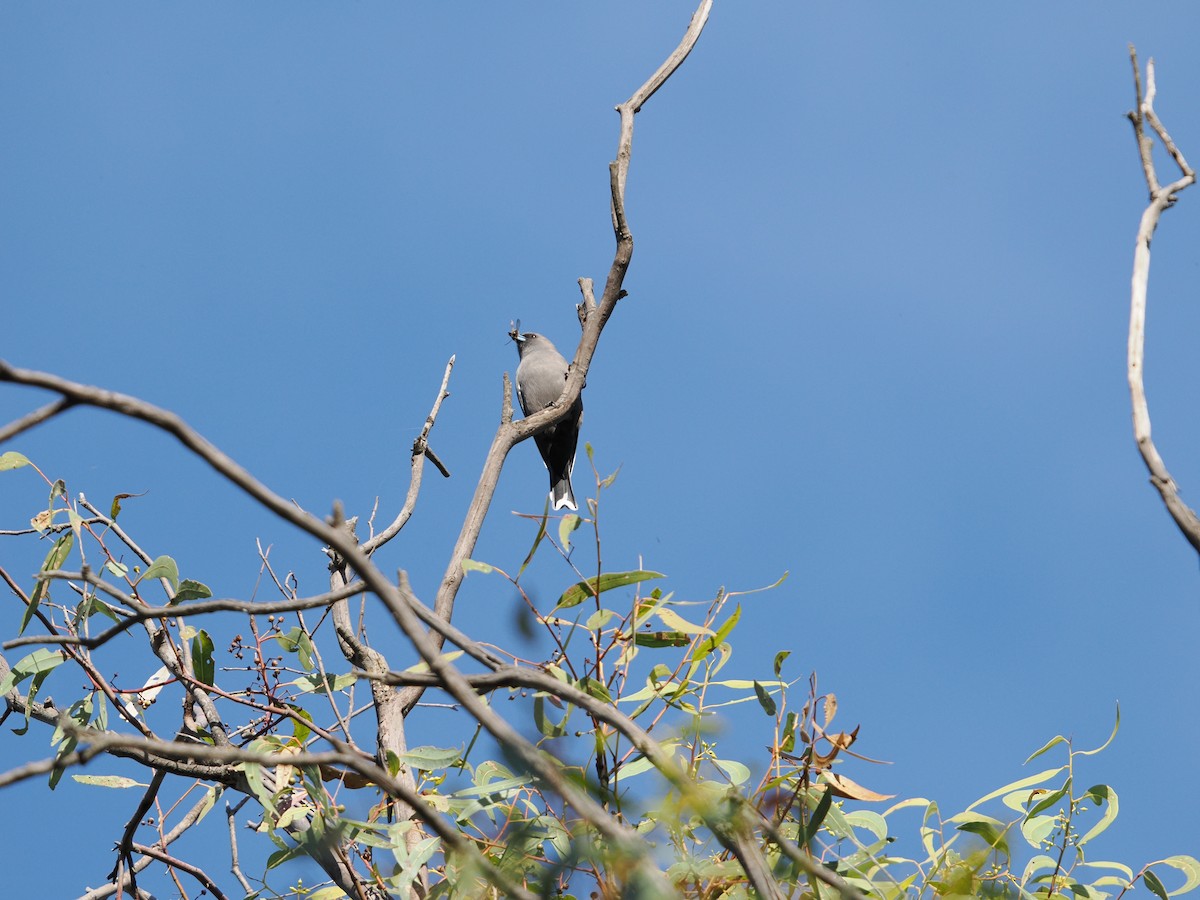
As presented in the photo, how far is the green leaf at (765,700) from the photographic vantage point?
1728 millimetres

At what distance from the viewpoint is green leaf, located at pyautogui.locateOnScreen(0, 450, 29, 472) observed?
8.20ft

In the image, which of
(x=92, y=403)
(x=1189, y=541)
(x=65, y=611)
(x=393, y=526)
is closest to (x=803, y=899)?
(x=1189, y=541)

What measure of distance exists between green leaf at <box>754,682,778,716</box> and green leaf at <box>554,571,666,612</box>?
0.91 feet

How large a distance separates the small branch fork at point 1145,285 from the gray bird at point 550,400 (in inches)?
156

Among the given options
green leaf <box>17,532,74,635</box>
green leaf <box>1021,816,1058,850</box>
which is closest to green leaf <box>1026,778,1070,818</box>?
green leaf <box>1021,816,1058,850</box>

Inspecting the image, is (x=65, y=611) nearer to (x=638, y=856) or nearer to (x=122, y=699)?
(x=122, y=699)

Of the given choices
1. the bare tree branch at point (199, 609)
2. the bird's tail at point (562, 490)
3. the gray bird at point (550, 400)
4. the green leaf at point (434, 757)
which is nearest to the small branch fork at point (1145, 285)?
the bare tree branch at point (199, 609)

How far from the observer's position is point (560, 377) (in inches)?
268

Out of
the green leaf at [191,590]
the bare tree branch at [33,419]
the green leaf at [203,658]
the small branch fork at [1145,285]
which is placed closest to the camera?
the bare tree branch at [33,419]

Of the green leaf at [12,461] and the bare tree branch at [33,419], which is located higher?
the green leaf at [12,461]

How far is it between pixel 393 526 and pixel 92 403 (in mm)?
2304

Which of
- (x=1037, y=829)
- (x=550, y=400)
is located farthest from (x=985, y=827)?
(x=550, y=400)

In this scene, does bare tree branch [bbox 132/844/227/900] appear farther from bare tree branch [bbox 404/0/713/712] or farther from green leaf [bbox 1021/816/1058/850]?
green leaf [bbox 1021/816/1058/850]

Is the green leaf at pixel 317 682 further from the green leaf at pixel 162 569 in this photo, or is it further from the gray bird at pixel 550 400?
the gray bird at pixel 550 400
